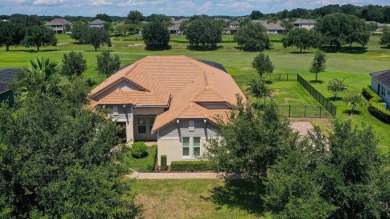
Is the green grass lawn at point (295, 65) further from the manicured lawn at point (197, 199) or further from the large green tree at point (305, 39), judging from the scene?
the manicured lawn at point (197, 199)

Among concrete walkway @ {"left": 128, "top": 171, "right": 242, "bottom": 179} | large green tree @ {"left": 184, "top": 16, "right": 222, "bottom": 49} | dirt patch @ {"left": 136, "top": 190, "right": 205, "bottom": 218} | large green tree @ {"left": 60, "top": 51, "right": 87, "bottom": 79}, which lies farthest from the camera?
large green tree @ {"left": 184, "top": 16, "right": 222, "bottom": 49}

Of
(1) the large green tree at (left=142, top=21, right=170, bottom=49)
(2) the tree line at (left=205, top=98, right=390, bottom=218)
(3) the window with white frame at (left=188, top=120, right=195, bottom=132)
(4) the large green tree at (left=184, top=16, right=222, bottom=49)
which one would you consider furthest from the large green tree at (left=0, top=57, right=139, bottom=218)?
(4) the large green tree at (left=184, top=16, right=222, bottom=49)

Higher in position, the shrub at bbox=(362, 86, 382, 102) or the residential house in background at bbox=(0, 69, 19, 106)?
the residential house in background at bbox=(0, 69, 19, 106)

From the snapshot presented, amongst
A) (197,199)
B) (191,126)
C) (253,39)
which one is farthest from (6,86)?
(253,39)

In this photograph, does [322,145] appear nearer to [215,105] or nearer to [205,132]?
[205,132]

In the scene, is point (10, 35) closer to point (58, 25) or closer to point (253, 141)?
point (58, 25)

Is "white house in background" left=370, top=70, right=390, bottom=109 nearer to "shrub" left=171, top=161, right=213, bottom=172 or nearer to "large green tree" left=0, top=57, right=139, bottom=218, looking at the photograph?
"shrub" left=171, top=161, right=213, bottom=172

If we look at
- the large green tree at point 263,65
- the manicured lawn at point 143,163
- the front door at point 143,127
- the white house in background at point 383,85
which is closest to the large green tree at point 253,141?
→ the manicured lawn at point 143,163
